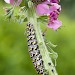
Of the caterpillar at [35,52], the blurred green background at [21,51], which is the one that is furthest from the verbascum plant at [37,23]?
the blurred green background at [21,51]

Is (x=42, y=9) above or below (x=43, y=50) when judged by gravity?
above

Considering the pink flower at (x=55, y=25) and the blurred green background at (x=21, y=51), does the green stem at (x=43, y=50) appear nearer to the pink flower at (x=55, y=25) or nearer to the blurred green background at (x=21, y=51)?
the pink flower at (x=55, y=25)

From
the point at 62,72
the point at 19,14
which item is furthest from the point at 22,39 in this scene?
the point at 19,14

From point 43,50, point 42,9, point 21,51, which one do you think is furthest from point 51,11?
point 21,51

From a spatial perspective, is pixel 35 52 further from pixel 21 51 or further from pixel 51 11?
pixel 21 51

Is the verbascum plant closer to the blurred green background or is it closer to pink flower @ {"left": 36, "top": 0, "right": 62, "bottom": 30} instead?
pink flower @ {"left": 36, "top": 0, "right": 62, "bottom": 30}

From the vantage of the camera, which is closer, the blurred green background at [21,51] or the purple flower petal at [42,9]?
the purple flower petal at [42,9]

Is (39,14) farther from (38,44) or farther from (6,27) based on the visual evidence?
(6,27)
